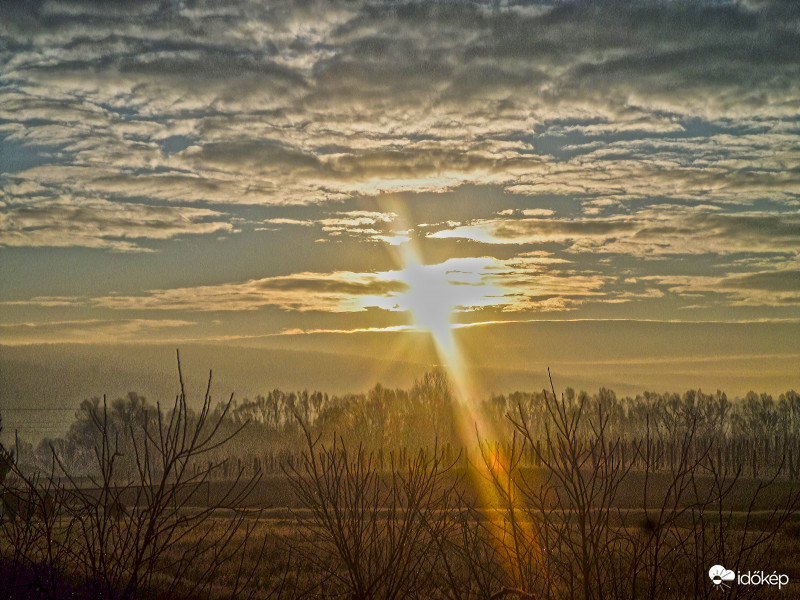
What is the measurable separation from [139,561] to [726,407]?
165782 millimetres

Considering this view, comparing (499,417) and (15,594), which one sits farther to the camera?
(499,417)

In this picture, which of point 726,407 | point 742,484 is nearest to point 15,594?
point 742,484

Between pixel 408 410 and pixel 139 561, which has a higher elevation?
pixel 408 410

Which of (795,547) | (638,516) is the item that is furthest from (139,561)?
(638,516)

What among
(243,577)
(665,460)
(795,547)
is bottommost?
(243,577)

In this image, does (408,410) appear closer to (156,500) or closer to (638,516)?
(638,516)

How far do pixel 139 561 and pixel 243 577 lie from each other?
66.5 feet

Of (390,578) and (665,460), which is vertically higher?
(665,460)

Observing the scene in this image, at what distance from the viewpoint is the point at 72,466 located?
17412 cm

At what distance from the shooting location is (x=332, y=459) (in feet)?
28.7

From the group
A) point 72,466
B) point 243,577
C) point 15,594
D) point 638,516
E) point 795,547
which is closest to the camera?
point 15,594

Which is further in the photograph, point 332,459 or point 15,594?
point 15,594

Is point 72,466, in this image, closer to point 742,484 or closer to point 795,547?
point 742,484

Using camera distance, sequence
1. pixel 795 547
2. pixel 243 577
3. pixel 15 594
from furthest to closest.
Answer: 1. pixel 795 547
2. pixel 243 577
3. pixel 15 594
